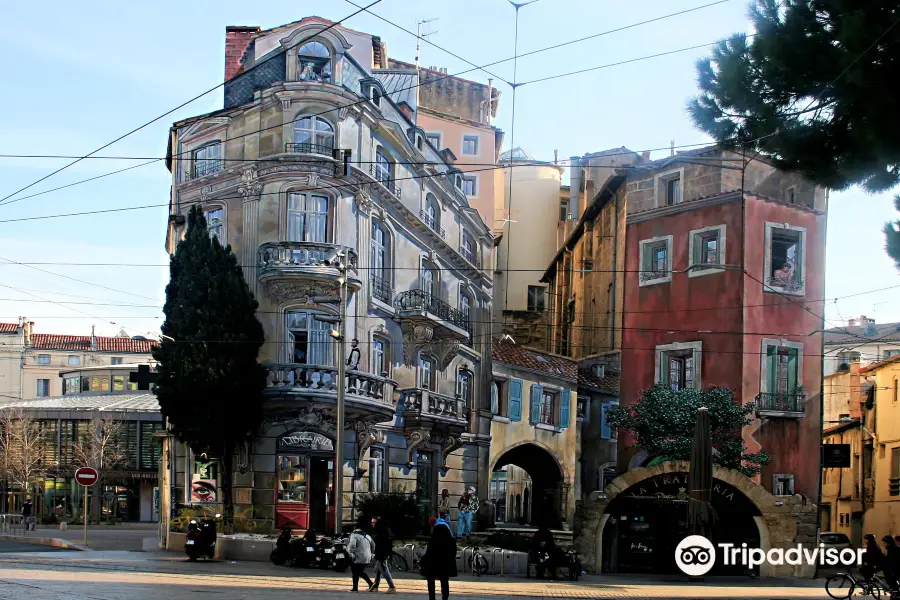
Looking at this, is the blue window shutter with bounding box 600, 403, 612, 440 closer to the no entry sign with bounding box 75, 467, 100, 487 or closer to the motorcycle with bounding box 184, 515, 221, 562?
the no entry sign with bounding box 75, 467, 100, 487

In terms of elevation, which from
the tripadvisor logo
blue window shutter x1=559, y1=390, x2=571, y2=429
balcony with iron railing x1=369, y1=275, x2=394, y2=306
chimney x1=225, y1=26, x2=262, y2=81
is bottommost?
the tripadvisor logo

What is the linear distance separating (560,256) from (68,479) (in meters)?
30.7

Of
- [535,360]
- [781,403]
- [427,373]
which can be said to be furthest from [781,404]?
[535,360]

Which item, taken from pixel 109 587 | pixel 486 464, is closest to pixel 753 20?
pixel 109 587

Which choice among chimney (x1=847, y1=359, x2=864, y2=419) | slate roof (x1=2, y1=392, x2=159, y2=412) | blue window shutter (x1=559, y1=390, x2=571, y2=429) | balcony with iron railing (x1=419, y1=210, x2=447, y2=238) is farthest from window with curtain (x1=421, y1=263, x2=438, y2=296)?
slate roof (x1=2, y1=392, x2=159, y2=412)

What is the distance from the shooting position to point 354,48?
37.5 m

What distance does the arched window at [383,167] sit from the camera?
1442 inches

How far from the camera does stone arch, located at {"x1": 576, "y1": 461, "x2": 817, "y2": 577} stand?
3294 centimetres

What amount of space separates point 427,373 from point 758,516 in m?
12.8

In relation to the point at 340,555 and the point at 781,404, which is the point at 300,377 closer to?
the point at 340,555

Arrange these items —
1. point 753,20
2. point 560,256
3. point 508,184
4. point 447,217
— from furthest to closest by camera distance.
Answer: point 508,184 → point 560,256 → point 447,217 → point 753,20

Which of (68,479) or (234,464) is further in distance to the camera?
(68,479)

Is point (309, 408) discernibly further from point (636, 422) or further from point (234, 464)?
point (636, 422)

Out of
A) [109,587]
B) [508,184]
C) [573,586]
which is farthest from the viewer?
[508,184]
